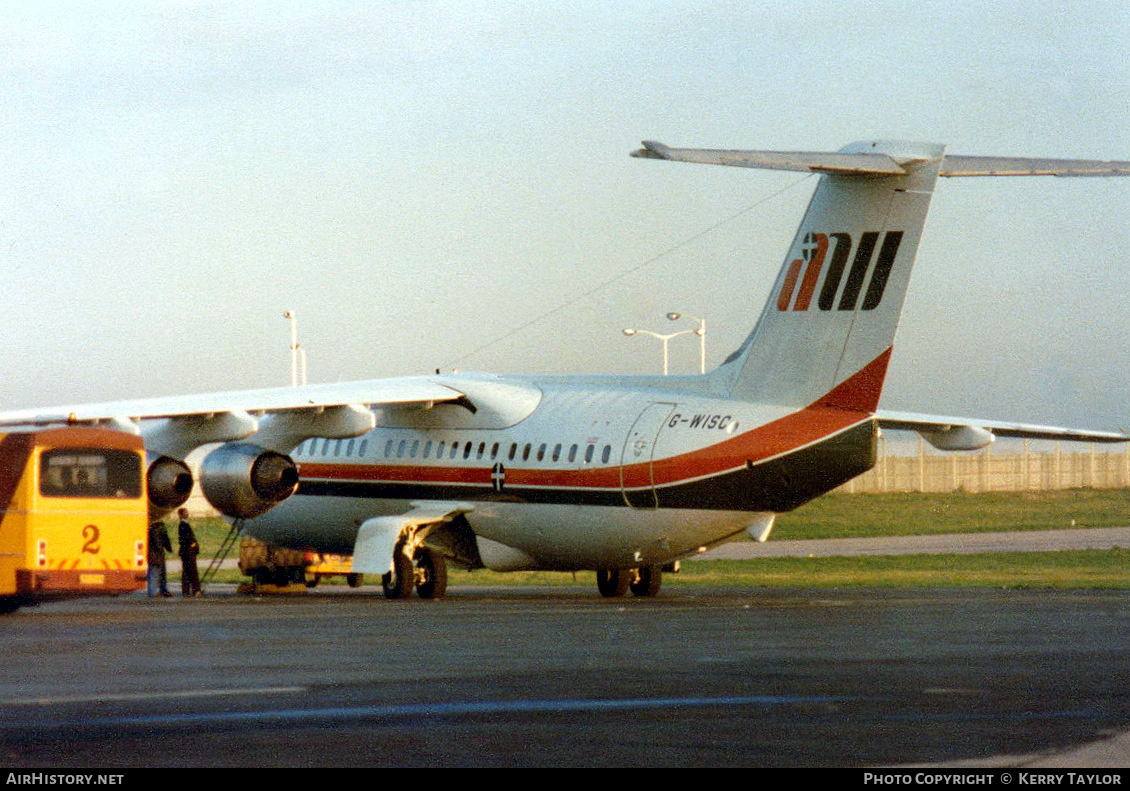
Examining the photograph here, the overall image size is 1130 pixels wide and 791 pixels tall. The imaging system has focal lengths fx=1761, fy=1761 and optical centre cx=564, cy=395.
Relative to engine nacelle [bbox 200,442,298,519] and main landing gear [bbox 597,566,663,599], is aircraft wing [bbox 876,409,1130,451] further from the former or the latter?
engine nacelle [bbox 200,442,298,519]

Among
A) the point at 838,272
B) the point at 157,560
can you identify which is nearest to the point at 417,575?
the point at 157,560

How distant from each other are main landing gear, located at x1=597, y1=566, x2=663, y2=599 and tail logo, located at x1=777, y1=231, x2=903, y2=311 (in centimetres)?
749

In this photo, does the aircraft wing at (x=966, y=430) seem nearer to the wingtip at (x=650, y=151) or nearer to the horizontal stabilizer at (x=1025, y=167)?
the horizontal stabilizer at (x=1025, y=167)

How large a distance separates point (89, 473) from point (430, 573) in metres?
7.67

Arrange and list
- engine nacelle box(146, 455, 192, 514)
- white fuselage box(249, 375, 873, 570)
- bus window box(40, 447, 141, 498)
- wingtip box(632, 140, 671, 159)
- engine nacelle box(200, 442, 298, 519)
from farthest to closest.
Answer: engine nacelle box(200, 442, 298, 519) → engine nacelle box(146, 455, 192, 514) → white fuselage box(249, 375, 873, 570) → bus window box(40, 447, 141, 498) → wingtip box(632, 140, 671, 159)

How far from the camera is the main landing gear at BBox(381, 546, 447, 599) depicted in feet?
111

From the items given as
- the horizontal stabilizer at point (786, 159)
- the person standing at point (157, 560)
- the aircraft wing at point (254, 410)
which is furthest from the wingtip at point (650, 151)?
the person standing at point (157, 560)

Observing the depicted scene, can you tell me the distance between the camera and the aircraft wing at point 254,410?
1205 inches

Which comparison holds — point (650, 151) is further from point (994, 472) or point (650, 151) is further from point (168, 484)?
point (994, 472)

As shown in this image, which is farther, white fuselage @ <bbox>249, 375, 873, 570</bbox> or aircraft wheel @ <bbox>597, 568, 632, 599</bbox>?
aircraft wheel @ <bbox>597, 568, 632, 599</bbox>

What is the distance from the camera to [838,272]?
94.1 ft

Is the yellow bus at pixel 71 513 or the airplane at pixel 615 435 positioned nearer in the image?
the airplane at pixel 615 435

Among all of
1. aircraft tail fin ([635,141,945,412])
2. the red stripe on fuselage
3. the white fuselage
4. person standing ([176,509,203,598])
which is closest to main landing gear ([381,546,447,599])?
the white fuselage

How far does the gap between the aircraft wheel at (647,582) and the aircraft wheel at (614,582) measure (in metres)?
0.20
